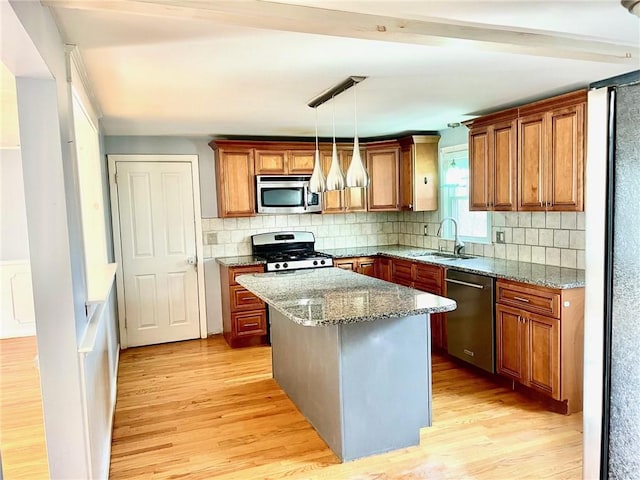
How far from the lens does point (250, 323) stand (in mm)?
4918

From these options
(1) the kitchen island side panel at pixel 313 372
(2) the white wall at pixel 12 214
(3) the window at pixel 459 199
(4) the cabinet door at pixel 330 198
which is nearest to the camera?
(1) the kitchen island side panel at pixel 313 372

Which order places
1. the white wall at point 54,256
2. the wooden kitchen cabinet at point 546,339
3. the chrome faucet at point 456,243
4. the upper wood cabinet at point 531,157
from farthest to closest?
1. the chrome faucet at point 456,243
2. the upper wood cabinet at point 531,157
3. the wooden kitchen cabinet at point 546,339
4. the white wall at point 54,256

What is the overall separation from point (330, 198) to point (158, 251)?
200 cm

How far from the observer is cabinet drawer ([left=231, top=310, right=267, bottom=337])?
16.0 feet

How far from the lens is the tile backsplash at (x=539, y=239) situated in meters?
3.62

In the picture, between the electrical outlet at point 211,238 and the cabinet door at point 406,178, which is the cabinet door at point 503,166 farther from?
the electrical outlet at point 211,238

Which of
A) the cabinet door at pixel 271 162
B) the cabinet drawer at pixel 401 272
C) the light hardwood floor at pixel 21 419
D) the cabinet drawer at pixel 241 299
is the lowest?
the light hardwood floor at pixel 21 419

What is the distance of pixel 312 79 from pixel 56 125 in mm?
1550

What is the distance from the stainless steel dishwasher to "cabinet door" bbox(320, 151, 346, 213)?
183 cm

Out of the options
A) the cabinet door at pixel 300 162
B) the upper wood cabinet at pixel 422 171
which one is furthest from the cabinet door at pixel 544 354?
the cabinet door at pixel 300 162

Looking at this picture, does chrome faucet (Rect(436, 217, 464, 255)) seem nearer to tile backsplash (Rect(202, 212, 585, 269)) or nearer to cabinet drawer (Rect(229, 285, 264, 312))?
tile backsplash (Rect(202, 212, 585, 269))

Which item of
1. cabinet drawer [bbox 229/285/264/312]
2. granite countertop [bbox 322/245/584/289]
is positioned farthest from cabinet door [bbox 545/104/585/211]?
cabinet drawer [bbox 229/285/264/312]

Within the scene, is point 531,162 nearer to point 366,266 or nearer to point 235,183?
point 366,266

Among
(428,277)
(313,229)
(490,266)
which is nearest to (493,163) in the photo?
(490,266)
